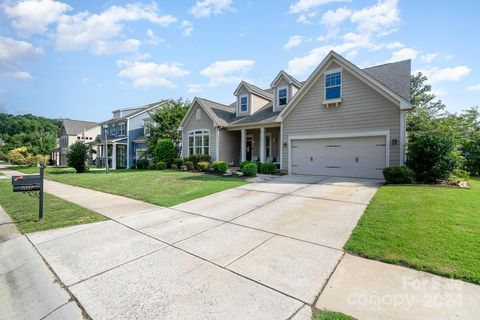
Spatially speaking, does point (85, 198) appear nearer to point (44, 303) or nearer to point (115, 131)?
point (44, 303)

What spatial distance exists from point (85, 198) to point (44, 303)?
6893mm

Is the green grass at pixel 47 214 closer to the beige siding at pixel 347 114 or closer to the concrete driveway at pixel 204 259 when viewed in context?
the concrete driveway at pixel 204 259

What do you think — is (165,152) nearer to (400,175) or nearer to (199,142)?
(199,142)

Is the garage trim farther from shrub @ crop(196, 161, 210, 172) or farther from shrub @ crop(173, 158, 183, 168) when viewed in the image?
shrub @ crop(173, 158, 183, 168)

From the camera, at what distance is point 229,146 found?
18.0m

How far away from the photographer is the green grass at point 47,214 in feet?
18.5

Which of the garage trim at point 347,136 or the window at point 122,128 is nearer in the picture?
the garage trim at point 347,136

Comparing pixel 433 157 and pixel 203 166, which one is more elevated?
pixel 433 157

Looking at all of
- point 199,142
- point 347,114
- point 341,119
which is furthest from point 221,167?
point 347,114

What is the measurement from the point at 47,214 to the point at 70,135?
3948 cm

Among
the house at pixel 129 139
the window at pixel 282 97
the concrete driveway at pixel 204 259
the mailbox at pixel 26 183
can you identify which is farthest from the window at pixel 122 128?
the concrete driveway at pixel 204 259

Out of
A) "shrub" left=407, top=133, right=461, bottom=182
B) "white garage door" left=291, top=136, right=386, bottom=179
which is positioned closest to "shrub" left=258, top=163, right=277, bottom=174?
"white garage door" left=291, top=136, right=386, bottom=179

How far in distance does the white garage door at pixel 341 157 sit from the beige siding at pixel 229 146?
19.0 ft

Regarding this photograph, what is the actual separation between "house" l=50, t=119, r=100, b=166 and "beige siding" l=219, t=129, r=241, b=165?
105 ft
